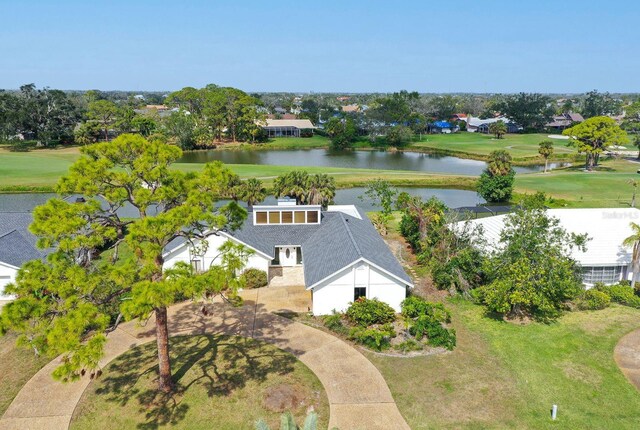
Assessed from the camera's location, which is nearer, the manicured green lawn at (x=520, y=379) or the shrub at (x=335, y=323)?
the manicured green lawn at (x=520, y=379)

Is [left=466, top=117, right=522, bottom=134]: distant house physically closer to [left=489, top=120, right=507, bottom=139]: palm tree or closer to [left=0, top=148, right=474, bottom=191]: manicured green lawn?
[left=489, top=120, right=507, bottom=139]: palm tree

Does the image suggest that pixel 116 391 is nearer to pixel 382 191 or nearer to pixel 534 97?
pixel 382 191

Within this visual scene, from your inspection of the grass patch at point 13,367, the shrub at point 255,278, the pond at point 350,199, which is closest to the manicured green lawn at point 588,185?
the pond at point 350,199

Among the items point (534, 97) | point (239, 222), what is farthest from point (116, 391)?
point (534, 97)

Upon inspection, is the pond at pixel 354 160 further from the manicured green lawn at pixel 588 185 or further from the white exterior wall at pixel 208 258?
the white exterior wall at pixel 208 258

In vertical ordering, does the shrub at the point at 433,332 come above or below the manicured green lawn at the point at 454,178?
below

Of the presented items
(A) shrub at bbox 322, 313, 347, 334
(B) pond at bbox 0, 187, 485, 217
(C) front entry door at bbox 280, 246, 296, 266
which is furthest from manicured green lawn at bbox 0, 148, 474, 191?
(A) shrub at bbox 322, 313, 347, 334

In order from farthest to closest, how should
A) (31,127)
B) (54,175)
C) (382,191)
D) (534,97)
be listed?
(534,97)
(31,127)
(54,175)
(382,191)
